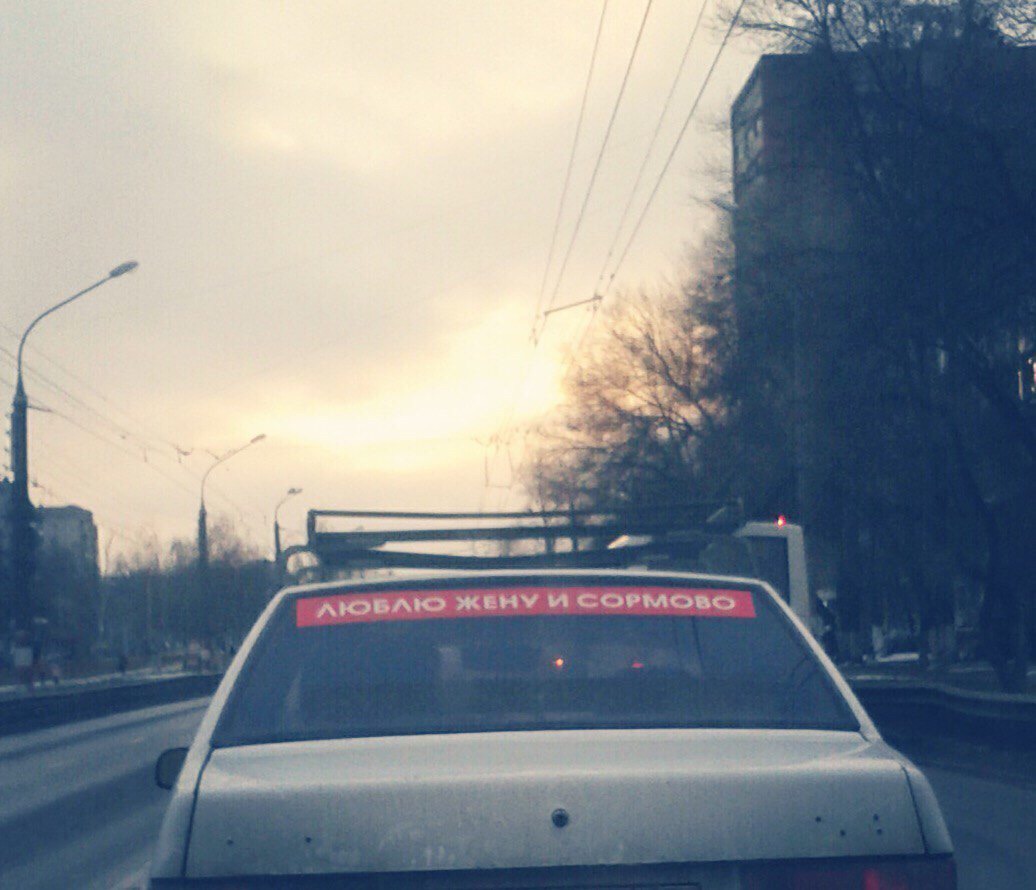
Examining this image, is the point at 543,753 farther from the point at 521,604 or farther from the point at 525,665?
the point at 521,604

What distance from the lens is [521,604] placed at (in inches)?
158

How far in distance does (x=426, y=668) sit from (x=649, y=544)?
7.11 meters

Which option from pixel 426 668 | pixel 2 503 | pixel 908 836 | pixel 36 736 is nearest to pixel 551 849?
pixel 908 836

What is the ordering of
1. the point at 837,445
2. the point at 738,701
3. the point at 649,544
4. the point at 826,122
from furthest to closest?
the point at 837,445 < the point at 826,122 < the point at 649,544 < the point at 738,701

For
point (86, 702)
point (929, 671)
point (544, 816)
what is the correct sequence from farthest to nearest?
point (929, 671), point (86, 702), point (544, 816)

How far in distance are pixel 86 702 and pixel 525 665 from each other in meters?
28.2

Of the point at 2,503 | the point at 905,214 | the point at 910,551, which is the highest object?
the point at 2,503

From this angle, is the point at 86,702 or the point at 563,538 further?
the point at 86,702

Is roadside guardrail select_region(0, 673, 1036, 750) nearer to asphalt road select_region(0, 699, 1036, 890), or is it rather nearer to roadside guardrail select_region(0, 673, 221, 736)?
asphalt road select_region(0, 699, 1036, 890)

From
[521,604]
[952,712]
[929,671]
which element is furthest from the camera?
[929,671]

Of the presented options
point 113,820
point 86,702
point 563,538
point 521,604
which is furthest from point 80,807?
point 86,702

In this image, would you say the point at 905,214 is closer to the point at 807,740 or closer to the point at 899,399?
the point at 899,399

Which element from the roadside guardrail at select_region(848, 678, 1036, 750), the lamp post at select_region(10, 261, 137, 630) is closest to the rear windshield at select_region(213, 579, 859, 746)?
the roadside guardrail at select_region(848, 678, 1036, 750)

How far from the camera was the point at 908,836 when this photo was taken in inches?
119
